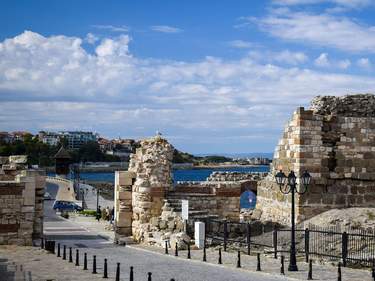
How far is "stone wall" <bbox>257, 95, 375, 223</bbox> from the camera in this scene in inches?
1032

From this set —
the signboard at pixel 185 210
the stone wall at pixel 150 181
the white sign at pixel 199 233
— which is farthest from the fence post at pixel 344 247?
the stone wall at pixel 150 181

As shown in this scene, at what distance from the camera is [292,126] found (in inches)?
1053

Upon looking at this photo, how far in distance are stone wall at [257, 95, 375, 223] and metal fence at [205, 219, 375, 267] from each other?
2.35 m

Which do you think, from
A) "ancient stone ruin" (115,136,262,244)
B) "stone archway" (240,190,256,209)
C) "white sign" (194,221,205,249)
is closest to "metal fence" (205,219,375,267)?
"white sign" (194,221,205,249)

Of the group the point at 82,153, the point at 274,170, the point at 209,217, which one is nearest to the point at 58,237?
the point at 209,217

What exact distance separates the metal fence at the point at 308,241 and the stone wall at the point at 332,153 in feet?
7.72

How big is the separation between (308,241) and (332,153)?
21.9ft

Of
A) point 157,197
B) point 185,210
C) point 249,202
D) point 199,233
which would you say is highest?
Answer: point 157,197

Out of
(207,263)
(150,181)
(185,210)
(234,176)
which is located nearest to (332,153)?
(185,210)

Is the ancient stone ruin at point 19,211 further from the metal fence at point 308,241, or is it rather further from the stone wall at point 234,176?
the stone wall at point 234,176

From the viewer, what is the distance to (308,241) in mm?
21000

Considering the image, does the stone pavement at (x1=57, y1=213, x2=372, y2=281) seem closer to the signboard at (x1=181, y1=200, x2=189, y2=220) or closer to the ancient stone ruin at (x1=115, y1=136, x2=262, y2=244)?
the ancient stone ruin at (x1=115, y1=136, x2=262, y2=244)

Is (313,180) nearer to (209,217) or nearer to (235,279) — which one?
(209,217)

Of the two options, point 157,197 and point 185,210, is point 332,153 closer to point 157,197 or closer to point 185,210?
point 185,210
